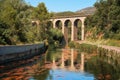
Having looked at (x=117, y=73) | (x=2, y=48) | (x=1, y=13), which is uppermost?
(x=1, y=13)

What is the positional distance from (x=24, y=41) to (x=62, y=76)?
2992cm

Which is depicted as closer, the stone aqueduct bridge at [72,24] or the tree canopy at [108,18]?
the tree canopy at [108,18]

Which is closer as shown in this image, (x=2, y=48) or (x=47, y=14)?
(x=2, y=48)

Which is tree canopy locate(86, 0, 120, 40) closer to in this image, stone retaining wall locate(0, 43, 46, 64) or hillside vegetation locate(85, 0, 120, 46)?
hillside vegetation locate(85, 0, 120, 46)

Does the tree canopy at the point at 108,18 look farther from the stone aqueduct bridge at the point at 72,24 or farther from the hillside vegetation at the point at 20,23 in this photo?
the stone aqueduct bridge at the point at 72,24

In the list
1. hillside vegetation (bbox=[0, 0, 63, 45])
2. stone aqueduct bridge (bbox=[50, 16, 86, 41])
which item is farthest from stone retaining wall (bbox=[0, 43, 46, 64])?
stone aqueduct bridge (bbox=[50, 16, 86, 41])

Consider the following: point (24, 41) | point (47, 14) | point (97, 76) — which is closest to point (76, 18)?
point (47, 14)

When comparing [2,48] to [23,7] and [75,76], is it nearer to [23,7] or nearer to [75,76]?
[75,76]

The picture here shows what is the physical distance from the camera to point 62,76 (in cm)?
2586

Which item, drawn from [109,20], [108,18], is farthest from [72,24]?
[109,20]

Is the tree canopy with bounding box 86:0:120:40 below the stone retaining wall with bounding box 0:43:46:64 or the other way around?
the other way around

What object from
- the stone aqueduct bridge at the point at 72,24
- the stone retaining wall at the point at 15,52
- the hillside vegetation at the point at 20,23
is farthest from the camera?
the stone aqueduct bridge at the point at 72,24

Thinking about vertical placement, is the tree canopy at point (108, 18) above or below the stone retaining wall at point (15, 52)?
above

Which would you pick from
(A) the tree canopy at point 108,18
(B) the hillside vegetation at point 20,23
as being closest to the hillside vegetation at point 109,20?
(A) the tree canopy at point 108,18
